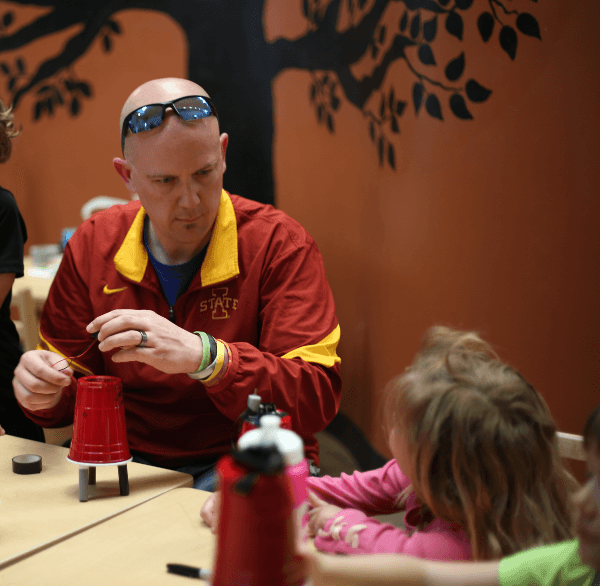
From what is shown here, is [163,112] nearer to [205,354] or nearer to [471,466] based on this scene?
[205,354]

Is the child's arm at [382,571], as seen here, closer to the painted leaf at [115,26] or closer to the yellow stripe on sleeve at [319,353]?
the yellow stripe on sleeve at [319,353]

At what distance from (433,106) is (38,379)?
1548 mm

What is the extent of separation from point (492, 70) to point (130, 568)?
1721 millimetres

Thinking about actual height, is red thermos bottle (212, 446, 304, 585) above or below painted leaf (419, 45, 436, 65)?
below

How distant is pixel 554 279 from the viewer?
1959mm

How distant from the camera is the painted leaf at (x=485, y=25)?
2008 mm

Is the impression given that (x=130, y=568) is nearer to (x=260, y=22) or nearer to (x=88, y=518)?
(x=88, y=518)

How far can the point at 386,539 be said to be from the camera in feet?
3.35

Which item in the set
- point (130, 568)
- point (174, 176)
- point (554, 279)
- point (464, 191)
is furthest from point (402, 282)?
point (130, 568)

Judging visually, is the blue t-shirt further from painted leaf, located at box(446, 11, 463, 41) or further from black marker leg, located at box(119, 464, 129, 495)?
painted leaf, located at box(446, 11, 463, 41)

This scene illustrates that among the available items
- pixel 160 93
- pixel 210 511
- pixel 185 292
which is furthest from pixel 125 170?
pixel 210 511

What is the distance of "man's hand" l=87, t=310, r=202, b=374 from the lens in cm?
128

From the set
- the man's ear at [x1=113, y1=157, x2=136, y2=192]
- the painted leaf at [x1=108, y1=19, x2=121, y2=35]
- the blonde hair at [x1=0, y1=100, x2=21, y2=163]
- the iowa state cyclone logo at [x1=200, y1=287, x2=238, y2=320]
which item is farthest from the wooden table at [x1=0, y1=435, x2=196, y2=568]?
the painted leaf at [x1=108, y1=19, x2=121, y2=35]

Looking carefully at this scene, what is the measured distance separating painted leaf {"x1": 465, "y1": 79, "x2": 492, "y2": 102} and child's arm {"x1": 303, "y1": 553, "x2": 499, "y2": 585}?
162cm
